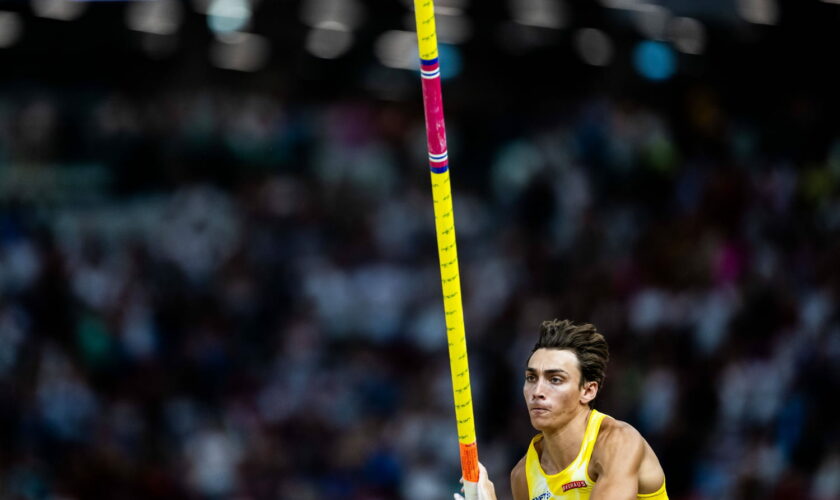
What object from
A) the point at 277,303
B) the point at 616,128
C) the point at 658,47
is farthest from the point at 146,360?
the point at 658,47

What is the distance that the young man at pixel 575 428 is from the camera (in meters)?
6.88

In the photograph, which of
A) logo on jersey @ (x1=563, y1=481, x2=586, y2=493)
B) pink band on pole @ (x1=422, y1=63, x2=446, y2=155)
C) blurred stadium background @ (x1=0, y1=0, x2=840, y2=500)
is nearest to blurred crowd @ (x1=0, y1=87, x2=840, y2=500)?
blurred stadium background @ (x1=0, y1=0, x2=840, y2=500)

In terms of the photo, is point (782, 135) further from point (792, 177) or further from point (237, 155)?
point (237, 155)

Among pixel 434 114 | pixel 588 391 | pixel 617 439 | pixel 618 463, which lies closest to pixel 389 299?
pixel 588 391

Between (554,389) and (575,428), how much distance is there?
0.86ft

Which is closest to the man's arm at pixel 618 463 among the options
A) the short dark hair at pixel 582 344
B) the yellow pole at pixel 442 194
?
the short dark hair at pixel 582 344

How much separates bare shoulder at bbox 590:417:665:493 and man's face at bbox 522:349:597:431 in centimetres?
22

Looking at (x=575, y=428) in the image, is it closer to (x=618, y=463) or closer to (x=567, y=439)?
(x=567, y=439)

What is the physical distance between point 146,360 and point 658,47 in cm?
1130

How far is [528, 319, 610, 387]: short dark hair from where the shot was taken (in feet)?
23.2

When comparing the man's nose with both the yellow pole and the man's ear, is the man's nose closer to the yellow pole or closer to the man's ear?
the man's ear

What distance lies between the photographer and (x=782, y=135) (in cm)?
1828

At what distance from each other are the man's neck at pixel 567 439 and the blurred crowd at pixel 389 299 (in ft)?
25.9

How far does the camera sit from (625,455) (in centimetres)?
679
